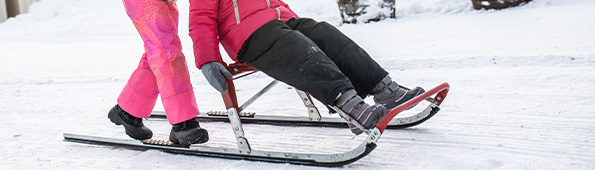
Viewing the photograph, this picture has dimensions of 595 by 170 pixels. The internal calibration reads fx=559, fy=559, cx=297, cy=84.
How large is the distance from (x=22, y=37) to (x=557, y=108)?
6.17 meters

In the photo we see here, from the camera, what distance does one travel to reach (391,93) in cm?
176

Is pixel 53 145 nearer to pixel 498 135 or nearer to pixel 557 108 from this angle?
pixel 498 135

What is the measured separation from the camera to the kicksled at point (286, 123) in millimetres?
1606

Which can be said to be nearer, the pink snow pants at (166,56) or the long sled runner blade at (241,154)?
the long sled runner blade at (241,154)

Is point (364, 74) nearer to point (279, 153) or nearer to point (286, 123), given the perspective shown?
point (279, 153)

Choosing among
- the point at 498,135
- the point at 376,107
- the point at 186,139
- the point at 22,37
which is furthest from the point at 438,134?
the point at 22,37

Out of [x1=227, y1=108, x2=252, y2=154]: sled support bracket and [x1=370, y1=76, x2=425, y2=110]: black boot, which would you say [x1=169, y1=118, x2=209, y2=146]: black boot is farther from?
[x1=370, y1=76, x2=425, y2=110]: black boot

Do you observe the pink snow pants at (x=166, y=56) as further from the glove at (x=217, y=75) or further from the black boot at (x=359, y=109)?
the black boot at (x=359, y=109)

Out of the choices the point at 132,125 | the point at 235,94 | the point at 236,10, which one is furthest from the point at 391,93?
the point at 132,125

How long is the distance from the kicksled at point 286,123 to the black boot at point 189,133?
34 millimetres

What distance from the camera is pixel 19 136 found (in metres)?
2.33

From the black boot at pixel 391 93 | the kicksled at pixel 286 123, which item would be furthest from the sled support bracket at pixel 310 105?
the black boot at pixel 391 93

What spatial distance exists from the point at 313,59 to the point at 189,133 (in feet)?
1.70

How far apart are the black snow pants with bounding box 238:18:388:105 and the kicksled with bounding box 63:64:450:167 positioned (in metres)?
0.09
